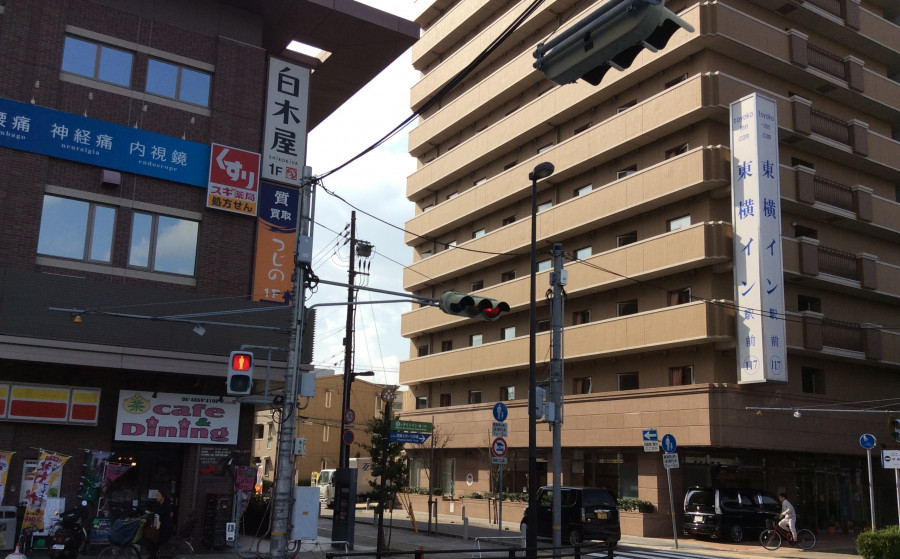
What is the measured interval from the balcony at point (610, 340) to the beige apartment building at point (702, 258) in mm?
94

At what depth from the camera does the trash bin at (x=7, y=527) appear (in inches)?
715

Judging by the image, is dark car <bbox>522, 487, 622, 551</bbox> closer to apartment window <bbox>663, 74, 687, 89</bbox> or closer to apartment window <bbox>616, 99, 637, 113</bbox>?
apartment window <bbox>663, 74, 687, 89</bbox>

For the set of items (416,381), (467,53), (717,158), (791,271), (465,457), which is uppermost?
(467,53)

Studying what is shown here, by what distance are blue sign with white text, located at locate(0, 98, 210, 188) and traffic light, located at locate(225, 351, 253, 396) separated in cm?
952

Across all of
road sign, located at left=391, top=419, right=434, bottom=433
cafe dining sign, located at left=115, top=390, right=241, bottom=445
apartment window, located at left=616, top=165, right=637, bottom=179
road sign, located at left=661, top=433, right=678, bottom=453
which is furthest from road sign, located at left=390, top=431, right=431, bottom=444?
apartment window, located at left=616, top=165, right=637, bottom=179

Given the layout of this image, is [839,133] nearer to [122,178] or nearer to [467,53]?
[467,53]

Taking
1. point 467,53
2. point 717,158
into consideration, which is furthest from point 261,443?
point 717,158

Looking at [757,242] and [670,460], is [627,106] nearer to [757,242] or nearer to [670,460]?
[757,242]

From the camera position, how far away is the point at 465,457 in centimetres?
4644

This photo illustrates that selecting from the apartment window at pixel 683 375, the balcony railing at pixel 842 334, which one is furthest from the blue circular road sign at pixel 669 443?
the balcony railing at pixel 842 334

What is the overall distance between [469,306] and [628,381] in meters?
23.7

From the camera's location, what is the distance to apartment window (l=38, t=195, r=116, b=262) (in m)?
20.4

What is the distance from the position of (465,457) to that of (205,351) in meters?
27.8

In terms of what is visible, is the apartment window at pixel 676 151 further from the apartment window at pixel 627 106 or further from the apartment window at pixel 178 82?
the apartment window at pixel 178 82
